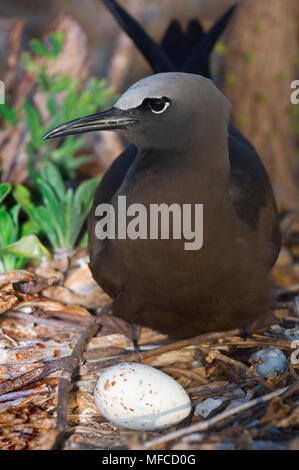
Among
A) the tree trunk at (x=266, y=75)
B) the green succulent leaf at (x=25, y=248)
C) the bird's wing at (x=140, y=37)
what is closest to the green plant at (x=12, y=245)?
the green succulent leaf at (x=25, y=248)

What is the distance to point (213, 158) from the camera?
1979 mm

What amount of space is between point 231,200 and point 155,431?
3.13 feet

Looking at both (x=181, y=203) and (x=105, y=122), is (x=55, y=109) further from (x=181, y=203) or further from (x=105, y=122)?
(x=181, y=203)

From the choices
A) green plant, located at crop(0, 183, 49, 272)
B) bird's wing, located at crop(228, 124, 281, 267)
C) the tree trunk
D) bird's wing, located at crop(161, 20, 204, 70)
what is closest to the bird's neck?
bird's wing, located at crop(228, 124, 281, 267)

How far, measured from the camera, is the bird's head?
1892 mm

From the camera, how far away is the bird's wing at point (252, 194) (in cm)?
231

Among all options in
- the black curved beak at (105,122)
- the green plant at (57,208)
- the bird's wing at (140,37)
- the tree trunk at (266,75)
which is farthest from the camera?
the tree trunk at (266,75)

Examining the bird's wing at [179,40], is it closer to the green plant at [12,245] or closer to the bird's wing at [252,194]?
the bird's wing at [252,194]

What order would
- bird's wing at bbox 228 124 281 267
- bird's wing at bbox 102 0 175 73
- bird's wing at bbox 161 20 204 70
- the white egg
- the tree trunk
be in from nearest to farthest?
the white egg
bird's wing at bbox 228 124 281 267
bird's wing at bbox 102 0 175 73
bird's wing at bbox 161 20 204 70
the tree trunk

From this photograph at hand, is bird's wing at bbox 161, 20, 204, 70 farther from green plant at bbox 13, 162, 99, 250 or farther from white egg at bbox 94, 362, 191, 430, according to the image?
white egg at bbox 94, 362, 191, 430

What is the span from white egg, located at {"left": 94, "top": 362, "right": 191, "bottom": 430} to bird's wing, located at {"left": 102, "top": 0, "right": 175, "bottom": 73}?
1811 millimetres

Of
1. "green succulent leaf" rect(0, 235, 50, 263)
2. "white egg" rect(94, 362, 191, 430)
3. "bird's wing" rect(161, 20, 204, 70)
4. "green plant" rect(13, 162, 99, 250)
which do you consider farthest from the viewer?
"bird's wing" rect(161, 20, 204, 70)

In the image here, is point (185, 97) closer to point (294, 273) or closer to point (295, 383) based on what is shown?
point (295, 383)

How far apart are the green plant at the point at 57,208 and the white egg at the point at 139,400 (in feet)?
3.60
